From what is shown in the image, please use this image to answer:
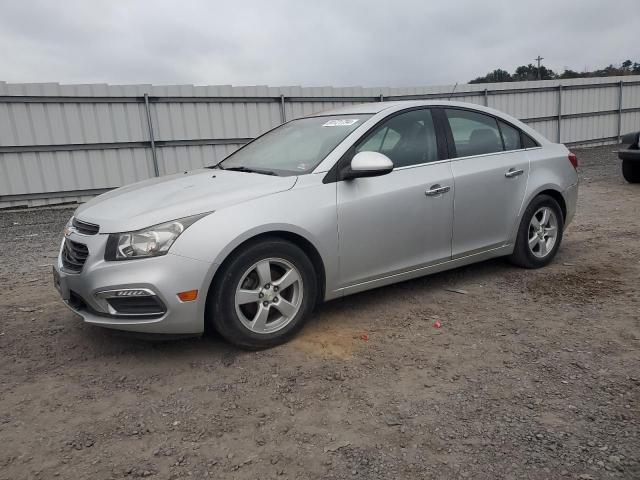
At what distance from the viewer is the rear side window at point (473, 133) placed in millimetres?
4340

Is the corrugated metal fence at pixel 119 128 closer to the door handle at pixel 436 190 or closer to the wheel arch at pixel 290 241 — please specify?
the door handle at pixel 436 190

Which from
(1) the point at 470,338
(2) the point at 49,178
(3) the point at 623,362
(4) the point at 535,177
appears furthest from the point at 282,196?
(2) the point at 49,178

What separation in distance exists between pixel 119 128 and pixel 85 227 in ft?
25.9

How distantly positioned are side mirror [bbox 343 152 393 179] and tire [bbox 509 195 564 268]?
1809 millimetres

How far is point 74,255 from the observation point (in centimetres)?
323

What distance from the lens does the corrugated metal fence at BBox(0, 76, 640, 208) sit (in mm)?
9656

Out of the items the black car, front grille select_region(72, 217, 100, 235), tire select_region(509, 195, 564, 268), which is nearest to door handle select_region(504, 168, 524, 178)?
tire select_region(509, 195, 564, 268)

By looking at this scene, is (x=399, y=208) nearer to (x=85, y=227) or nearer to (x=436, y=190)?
(x=436, y=190)

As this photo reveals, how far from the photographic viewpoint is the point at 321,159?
11.9ft

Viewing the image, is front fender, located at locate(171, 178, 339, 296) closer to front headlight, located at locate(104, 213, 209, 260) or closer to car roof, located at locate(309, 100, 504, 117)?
front headlight, located at locate(104, 213, 209, 260)

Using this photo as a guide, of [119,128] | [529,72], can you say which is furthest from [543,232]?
[529,72]

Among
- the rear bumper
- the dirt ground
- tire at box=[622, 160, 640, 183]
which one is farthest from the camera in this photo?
tire at box=[622, 160, 640, 183]

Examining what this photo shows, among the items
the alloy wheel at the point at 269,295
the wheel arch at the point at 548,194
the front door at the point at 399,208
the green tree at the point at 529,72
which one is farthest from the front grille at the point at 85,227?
the green tree at the point at 529,72

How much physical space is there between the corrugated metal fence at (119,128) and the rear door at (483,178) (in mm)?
7667
